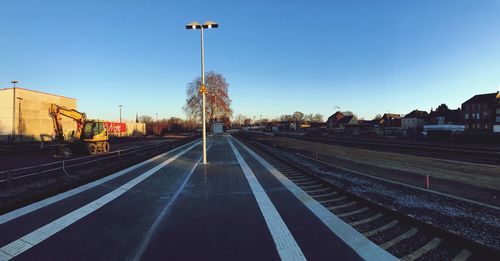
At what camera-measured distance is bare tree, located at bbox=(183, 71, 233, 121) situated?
68438 millimetres

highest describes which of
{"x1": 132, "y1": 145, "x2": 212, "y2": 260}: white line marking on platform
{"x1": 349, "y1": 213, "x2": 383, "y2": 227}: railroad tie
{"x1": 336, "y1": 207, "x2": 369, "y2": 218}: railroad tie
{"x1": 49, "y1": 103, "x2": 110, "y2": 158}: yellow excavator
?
{"x1": 49, "y1": 103, "x2": 110, "y2": 158}: yellow excavator

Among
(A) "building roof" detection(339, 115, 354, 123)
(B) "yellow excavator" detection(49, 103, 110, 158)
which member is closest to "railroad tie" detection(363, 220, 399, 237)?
(B) "yellow excavator" detection(49, 103, 110, 158)

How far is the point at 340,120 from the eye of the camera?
13550cm

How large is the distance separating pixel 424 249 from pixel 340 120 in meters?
140

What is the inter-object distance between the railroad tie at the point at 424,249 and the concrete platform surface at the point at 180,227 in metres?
0.33

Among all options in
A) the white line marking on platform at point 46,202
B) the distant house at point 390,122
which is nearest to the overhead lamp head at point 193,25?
the white line marking on platform at point 46,202

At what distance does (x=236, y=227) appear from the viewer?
5117mm

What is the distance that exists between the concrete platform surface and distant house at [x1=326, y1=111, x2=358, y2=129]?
12578 cm

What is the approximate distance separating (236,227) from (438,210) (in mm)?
5081

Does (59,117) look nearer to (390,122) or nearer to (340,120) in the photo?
(390,122)

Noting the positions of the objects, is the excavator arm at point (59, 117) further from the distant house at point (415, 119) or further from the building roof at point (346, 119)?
the building roof at point (346, 119)

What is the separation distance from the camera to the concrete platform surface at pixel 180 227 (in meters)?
4.07

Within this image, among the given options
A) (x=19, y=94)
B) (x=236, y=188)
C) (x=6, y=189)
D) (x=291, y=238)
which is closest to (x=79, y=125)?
(x=6, y=189)

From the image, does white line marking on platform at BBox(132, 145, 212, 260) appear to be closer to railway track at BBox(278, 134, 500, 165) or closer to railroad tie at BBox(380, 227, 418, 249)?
railroad tie at BBox(380, 227, 418, 249)
